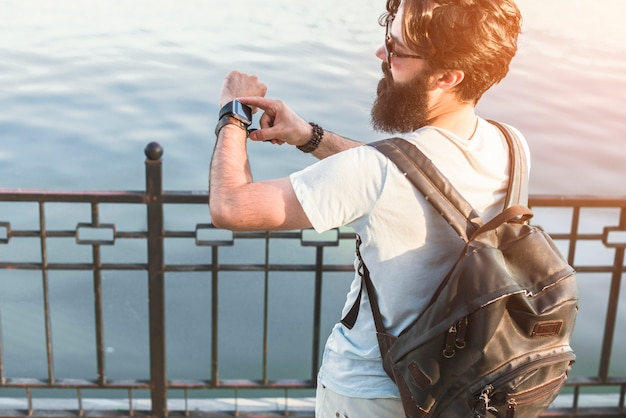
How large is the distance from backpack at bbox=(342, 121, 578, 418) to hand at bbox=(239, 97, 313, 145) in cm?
45

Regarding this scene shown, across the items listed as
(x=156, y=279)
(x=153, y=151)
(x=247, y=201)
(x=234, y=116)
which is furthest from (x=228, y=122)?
(x=156, y=279)

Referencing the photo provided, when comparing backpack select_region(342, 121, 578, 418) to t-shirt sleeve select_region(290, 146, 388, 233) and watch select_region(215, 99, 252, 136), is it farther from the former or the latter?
watch select_region(215, 99, 252, 136)

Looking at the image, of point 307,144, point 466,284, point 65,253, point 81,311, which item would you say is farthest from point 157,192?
point 65,253

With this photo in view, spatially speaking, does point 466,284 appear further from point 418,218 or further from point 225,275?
point 225,275

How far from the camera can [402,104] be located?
4.91 feet

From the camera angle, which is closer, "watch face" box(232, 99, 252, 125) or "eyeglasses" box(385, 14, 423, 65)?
"eyeglasses" box(385, 14, 423, 65)

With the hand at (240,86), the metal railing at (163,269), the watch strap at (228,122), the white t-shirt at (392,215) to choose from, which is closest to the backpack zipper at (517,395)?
the white t-shirt at (392,215)

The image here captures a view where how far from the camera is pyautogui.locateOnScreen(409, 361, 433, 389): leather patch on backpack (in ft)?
4.58

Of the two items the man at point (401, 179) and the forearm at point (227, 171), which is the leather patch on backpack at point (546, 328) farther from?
the forearm at point (227, 171)

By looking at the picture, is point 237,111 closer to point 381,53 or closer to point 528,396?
point 381,53

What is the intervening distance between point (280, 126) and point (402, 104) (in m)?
0.41

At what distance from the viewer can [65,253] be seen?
230 inches

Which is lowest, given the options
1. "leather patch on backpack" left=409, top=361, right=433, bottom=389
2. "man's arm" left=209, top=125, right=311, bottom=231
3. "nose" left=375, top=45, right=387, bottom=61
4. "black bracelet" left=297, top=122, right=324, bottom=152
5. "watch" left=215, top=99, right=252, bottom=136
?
"leather patch on backpack" left=409, top=361, right=433, bottom=389

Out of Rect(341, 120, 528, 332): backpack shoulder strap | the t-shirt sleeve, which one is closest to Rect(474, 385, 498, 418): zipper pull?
Rect(341, 120, 528, 332): backpack shoulder strap
